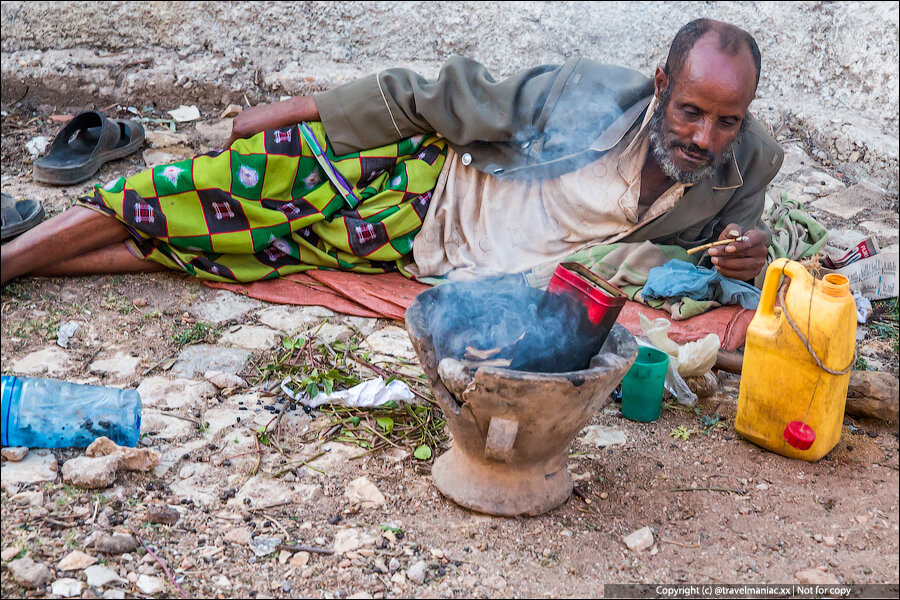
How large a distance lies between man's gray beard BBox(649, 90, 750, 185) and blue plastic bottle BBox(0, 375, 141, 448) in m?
2.38

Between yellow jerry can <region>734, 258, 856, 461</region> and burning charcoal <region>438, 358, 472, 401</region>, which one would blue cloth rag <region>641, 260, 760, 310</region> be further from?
burning charcoal <region>438, 358, 472, 401</region>

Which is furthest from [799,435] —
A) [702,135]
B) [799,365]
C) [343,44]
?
[343,44]

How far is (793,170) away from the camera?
530cm

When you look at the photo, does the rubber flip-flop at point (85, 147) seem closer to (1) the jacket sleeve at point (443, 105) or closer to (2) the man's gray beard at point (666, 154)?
(1) the jacket sleeve at point (443, 105)

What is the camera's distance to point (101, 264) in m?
3.76

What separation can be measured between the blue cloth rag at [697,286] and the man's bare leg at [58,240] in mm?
2506

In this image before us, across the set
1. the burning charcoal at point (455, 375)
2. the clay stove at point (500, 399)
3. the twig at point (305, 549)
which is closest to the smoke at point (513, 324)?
the clay stove at point (500, 399)

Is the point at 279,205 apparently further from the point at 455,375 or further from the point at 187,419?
the point at 455,375

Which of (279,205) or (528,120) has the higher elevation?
(528,120)

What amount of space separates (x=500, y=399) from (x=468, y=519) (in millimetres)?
496

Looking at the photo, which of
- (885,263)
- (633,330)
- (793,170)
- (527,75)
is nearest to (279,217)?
(527,75)

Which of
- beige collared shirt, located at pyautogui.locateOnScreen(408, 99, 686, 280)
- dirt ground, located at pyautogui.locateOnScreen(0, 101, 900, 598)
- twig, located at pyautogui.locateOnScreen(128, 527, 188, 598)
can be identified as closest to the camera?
twig, located at pyautogui.locateOnScreen(128, 527, 188, 598)

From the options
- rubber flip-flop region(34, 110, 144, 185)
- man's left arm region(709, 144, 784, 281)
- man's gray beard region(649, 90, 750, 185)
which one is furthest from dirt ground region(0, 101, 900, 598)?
rubber flip-flop region(34, 110, 144, 185)

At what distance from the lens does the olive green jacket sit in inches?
145
